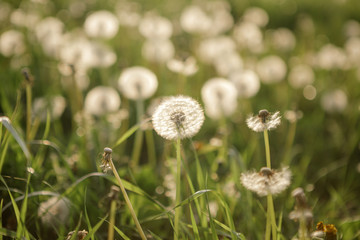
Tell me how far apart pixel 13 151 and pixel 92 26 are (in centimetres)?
115

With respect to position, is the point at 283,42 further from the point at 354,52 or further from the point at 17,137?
the point at 17,137

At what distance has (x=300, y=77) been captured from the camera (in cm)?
273

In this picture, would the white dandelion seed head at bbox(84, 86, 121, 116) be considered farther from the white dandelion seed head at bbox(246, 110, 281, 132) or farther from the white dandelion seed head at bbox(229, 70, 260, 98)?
the white dandelion seed head at bbox(246, 110, 281, 132)

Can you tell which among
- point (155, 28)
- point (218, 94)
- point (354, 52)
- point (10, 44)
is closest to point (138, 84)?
point (218, 94)

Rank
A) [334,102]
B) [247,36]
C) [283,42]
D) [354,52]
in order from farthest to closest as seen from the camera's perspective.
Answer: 1. [283,42]
2. [354,52]
3. [247,36]
4. [334,102]

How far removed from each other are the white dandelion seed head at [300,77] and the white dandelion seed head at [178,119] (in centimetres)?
188

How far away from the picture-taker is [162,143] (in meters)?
2.10

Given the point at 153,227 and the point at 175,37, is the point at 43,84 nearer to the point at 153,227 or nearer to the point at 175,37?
the point at 153,227

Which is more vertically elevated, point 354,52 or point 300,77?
point 354,52

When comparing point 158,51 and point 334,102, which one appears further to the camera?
point 158,51

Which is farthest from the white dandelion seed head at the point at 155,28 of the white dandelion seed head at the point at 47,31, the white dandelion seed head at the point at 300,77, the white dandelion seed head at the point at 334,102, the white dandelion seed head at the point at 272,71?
the white dandelion seed head at the point at 334,102

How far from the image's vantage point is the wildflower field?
1013 mm

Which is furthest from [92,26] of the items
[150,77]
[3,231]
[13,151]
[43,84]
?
[3,231]

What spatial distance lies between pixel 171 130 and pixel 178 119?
0.03m
